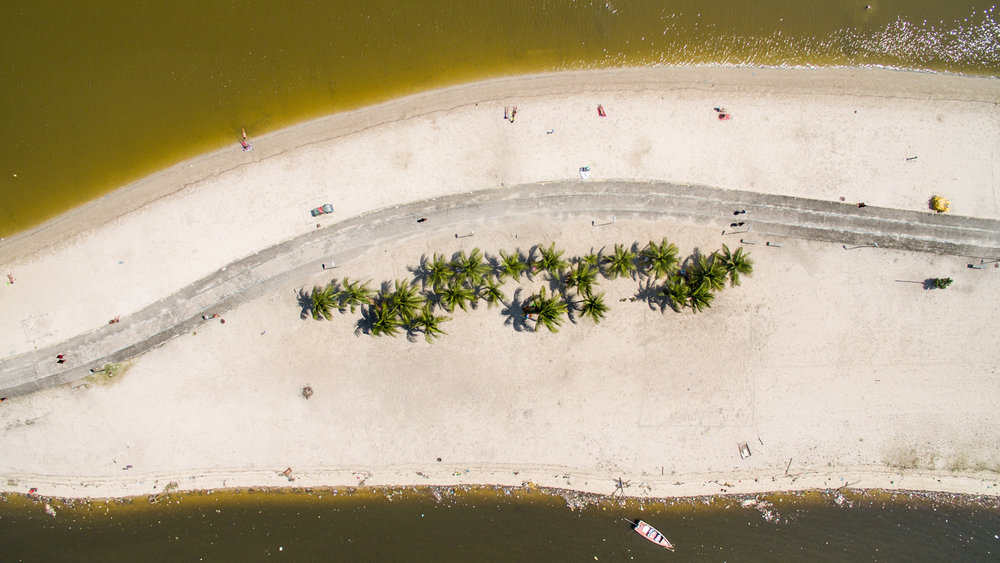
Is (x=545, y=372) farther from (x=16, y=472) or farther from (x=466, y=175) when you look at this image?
(x=16, y=472)

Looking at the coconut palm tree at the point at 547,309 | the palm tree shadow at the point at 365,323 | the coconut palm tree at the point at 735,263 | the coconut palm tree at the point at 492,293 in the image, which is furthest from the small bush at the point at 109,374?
the coconut palm tree at the point at 735,263

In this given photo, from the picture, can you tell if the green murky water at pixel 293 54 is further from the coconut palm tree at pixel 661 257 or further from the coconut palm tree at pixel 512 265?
the coconut palm tree at pixel 661 257

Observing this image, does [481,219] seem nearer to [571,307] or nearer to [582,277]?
[582,277]

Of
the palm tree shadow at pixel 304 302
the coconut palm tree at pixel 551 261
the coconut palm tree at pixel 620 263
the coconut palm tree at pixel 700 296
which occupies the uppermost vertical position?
the palm tree shadow at pixel 304 302

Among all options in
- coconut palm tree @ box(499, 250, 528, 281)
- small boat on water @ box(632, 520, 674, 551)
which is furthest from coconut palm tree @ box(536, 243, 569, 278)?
small boat on water @ box(632, 520, 674, 551)

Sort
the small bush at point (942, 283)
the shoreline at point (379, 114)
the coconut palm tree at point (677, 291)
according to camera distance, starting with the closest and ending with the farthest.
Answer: the coconut palm tree at point (677, 291) < the small bush at point (942, 283) < the shoreline at point (379, 114)

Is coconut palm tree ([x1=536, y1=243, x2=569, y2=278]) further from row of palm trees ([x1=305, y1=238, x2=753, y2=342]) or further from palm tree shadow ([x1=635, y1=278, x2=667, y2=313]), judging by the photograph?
palm tree shadow ([x1=635, y1=278, x2=667, y2=313])

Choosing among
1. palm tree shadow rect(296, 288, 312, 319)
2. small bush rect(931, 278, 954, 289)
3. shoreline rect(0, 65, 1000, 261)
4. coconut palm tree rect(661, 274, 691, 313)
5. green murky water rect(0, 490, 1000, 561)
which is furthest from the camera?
green murky water rect(0, 490, 1000, 561)
